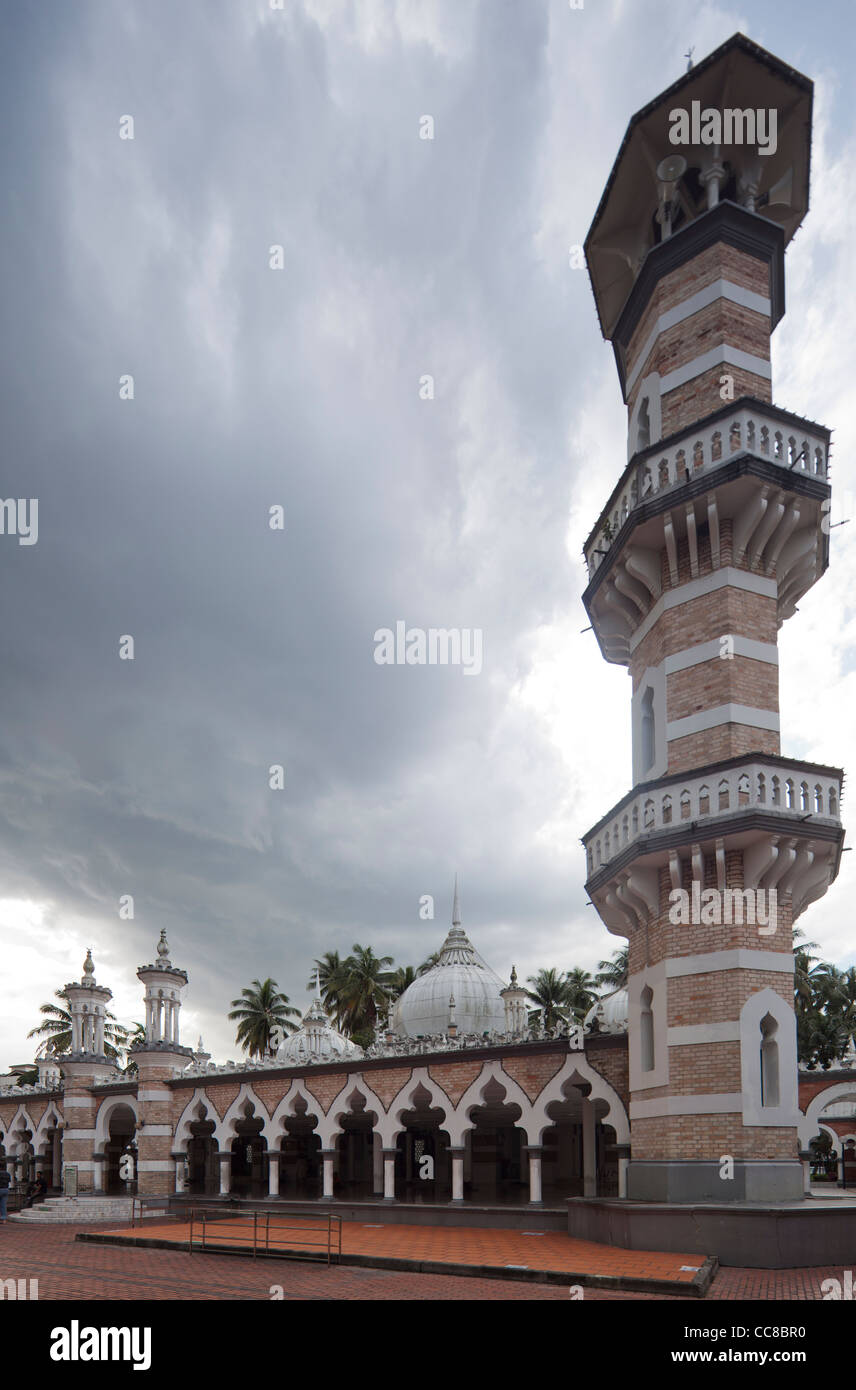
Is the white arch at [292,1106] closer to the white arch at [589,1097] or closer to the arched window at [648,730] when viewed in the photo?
the white arch at [589,1097]

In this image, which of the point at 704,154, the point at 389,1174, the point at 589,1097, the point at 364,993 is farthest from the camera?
the point at 364,993

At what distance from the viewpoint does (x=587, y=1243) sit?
55.5 feet

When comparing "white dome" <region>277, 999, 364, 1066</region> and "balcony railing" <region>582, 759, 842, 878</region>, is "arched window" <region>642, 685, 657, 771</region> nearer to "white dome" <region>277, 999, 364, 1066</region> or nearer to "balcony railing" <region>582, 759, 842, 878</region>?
"balcony railing" <region>582, 759, 842, 878</region>

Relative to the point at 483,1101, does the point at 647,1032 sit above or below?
above

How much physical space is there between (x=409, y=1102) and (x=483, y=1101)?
2.08 meters

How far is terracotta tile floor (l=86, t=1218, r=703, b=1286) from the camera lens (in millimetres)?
13594

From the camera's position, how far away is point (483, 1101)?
22672mm

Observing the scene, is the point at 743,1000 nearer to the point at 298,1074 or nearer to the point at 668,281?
the point at 668,281

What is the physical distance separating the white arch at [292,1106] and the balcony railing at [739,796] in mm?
13338

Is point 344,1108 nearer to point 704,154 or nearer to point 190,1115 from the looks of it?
point 190,1115

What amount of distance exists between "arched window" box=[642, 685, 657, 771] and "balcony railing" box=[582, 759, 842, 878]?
1925mm

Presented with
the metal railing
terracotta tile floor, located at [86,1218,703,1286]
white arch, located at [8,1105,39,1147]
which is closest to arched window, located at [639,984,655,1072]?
terracotta tile floor, located at [86,1218,703,1286]

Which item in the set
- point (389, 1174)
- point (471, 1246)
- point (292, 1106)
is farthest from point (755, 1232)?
point (292, 1106)

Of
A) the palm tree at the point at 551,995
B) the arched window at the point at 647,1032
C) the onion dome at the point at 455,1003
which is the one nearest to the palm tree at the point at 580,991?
the palm tree at the point at 551,995
